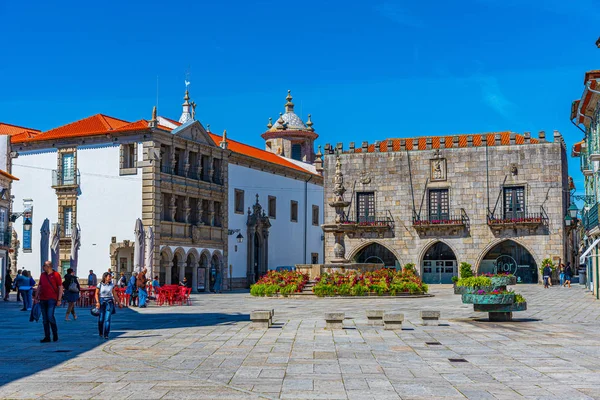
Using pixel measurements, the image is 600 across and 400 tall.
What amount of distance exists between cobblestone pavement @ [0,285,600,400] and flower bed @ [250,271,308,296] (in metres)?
11.1

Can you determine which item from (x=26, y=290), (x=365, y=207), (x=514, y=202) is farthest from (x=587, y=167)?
(x=26, y=290)

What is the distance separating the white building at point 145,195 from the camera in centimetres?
3988

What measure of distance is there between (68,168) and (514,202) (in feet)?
78.0

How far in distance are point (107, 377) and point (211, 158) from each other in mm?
35290

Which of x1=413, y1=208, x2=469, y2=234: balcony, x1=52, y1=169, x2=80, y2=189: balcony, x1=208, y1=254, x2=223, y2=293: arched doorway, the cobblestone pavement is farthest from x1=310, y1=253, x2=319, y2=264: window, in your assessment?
the cobblestone pavement

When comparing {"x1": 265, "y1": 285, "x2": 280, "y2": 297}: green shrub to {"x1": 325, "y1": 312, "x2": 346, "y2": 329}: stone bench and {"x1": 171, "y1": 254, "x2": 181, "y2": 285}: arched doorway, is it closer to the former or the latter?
{"x1": 171, "y1": 254, "x2": 181, "y2": 285}: arched doorway

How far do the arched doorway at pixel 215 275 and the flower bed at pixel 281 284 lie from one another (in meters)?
10.8

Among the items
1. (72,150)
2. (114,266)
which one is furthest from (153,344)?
(72,150)

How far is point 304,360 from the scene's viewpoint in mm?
11758

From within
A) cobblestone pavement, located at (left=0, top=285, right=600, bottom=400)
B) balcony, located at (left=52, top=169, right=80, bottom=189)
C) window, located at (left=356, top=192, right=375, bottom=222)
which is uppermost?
balcony, located at (left=52, top=169, right=80, bottom=189)

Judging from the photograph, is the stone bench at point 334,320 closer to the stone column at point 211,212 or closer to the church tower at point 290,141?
the stone column at point 211,212

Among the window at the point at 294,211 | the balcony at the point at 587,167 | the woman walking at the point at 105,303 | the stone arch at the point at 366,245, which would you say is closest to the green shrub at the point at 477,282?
the woman walking at the point at 105,303

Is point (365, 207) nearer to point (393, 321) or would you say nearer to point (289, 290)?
point (289, 290)

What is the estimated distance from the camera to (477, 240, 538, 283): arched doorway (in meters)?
44.9
